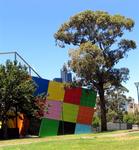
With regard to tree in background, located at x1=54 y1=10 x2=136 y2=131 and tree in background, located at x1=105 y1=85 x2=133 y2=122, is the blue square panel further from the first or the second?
tree in background, located at x1=105 y1=85 x2=133 y2=122

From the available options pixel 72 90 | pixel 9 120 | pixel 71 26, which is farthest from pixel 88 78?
pixel 9 120

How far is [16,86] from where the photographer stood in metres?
43.5

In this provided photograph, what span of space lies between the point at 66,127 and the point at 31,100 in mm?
12006

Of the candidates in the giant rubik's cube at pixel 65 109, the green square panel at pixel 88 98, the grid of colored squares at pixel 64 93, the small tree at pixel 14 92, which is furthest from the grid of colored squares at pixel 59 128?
the small tree at pixel 14 92

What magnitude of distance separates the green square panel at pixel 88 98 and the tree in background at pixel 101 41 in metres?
1.68

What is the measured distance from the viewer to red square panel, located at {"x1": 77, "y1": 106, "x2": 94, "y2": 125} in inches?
2239

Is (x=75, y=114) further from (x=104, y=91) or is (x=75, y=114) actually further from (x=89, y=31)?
(x=89, y=31)

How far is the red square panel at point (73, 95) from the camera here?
55366 millimetres

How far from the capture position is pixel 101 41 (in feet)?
181

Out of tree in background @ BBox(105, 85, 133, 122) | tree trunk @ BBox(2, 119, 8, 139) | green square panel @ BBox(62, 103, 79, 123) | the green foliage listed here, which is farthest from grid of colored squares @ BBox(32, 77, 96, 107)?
tree in background @ BBox(105, 85, 133, 122)

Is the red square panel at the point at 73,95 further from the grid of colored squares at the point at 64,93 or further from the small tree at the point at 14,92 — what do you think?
the small tree at the point at 14,92

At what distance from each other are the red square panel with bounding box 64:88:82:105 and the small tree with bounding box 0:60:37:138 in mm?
10854

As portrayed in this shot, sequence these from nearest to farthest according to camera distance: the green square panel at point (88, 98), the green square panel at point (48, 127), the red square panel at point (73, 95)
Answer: the green square panel at point (48, 127) < the red square panel at point (73, 95) < the green square panel at point (88, 98)

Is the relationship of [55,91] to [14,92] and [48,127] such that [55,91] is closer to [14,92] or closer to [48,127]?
[48,127]
